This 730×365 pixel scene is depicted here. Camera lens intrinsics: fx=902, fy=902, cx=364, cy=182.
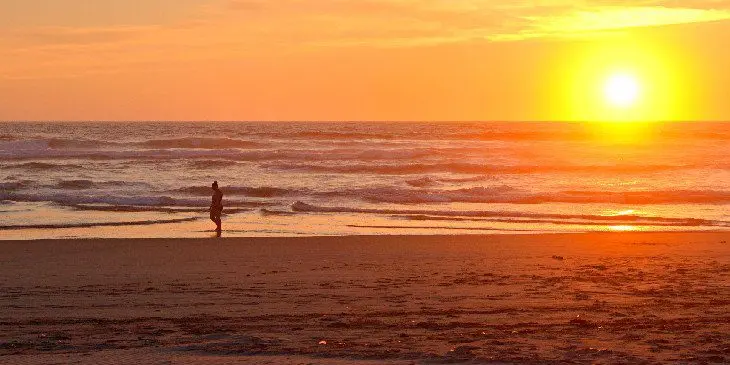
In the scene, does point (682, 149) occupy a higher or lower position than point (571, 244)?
higher

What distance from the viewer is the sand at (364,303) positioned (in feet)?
22.3

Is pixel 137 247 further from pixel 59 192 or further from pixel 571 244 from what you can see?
pixel 59 192

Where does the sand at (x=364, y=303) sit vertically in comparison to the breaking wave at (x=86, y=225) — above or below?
below

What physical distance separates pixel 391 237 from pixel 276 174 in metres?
21.2

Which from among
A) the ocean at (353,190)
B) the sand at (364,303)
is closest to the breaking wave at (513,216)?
the ocean at (353,190)

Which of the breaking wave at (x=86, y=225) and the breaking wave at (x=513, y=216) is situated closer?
the breaking wave at (x=86, y=225)

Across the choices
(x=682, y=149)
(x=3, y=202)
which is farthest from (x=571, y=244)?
(x=682, y=149)

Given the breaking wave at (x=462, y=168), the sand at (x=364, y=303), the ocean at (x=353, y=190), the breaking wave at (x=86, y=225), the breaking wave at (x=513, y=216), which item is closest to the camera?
the sand at (x=364, y=303)

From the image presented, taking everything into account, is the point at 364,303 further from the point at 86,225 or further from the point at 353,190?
the point at 353,190

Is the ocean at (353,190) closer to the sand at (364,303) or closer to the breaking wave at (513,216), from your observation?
the breaking wave at (513,216)

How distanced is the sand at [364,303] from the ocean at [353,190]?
15.1ft

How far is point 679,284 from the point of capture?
9922mm

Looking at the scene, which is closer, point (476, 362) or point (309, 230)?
point (476, 362)

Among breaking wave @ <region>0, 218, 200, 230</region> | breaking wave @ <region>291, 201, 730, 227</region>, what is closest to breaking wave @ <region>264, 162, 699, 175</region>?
breaking wave @ <region>291, 201, 730, 227</region>
